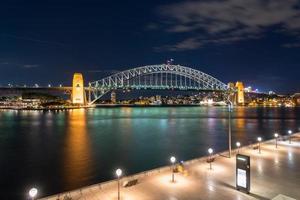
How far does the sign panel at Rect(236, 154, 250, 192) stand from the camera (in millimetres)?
9507

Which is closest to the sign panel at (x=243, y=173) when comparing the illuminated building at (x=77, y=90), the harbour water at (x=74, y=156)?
the harbour water at (x=74, y=156)

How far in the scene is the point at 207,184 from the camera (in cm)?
1039

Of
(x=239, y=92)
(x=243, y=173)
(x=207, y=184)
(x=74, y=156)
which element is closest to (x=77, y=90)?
(x=239, y=92)

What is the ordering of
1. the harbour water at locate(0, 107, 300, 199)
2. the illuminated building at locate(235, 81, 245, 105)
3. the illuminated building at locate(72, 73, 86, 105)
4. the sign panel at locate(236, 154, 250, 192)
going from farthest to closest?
the illuminated building at locate(235, 81, 245, 105) → the illuminated building at locate(72, 73, 86, 105) → the harbour water at locate(0, 107, 300, 199) → the sign panel at locate(236, 154, 250, 192)

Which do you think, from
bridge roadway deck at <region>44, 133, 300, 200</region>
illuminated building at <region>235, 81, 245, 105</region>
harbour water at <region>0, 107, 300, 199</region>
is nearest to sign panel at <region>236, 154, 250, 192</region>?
bridge roadway deck at <region>44, 133, 300, 200</region>

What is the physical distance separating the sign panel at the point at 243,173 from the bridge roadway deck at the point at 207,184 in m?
0.25

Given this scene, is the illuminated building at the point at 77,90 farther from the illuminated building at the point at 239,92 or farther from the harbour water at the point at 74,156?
the illuminated building at the point at 239,92

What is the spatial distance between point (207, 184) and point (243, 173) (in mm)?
1407

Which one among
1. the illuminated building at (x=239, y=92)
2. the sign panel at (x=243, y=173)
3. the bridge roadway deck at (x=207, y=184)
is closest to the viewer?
the bridge roadway deck at (x=207, y=184)

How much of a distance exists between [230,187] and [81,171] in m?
9.81

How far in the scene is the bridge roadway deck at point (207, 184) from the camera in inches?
367

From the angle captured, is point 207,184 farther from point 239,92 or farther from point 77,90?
point 239,92

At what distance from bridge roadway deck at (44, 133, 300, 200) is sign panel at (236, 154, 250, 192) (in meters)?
0.25

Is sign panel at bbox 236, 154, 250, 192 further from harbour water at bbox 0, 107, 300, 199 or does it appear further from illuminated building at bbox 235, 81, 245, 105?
illuminated building at bbox 235, 81, 245, 105
